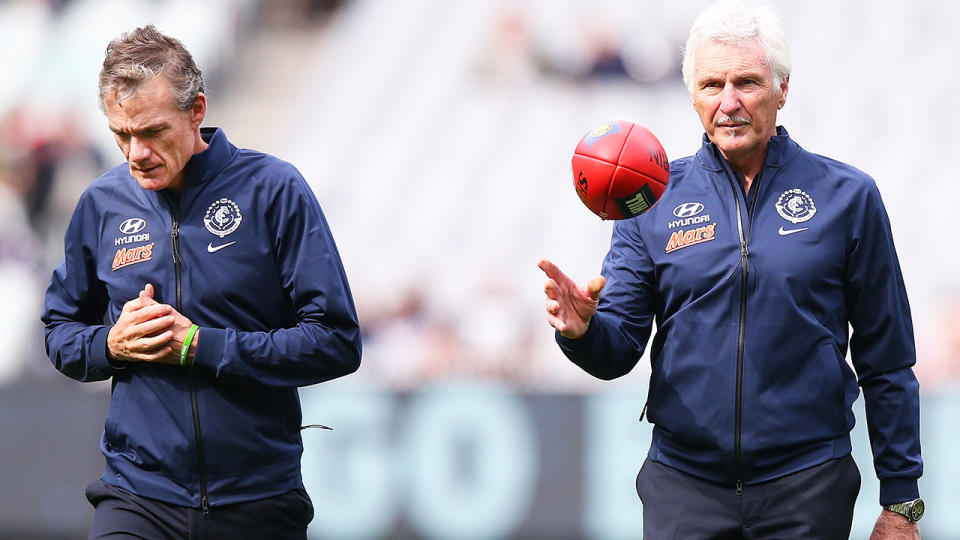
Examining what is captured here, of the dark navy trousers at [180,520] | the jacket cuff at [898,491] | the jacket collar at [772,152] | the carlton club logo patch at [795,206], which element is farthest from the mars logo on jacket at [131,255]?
the jacket cuff at [898,491]

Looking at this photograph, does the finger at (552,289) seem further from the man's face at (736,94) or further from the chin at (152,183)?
the chin at (152,183)

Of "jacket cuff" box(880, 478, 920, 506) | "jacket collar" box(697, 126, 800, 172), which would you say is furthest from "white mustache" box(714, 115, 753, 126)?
"jacket cuff" box(880, 478, 920, 506)

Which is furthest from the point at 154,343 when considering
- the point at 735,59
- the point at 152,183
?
the point at 735,59

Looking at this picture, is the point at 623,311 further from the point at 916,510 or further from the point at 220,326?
the point at 220,326

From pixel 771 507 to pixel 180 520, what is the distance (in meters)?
1.54

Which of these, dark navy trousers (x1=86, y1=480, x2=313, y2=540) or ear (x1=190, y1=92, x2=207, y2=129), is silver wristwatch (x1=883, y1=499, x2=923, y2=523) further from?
ear (x1=190, y1=92, x2=207, y2=129)

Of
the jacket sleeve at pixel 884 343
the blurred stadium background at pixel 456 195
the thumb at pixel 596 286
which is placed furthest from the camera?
the blurred stadium background at pixel 456 195

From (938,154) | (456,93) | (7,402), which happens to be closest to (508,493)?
(7,402)

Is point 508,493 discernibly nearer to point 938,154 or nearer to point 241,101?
point 938,154

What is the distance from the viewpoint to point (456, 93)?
16.5 metres

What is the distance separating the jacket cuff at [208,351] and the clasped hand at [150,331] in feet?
0.06

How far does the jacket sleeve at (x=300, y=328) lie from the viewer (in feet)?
12.4

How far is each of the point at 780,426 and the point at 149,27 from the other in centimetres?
199

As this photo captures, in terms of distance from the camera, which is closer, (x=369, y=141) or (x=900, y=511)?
(x=900, y=511)
